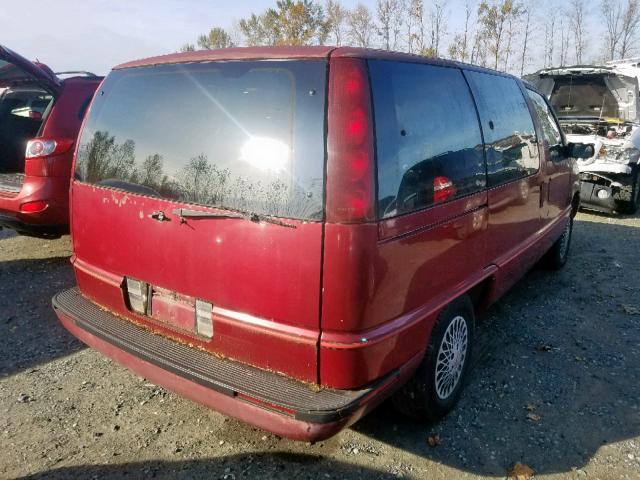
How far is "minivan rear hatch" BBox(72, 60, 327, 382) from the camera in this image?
1.93m

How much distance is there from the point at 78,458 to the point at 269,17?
37.0 m

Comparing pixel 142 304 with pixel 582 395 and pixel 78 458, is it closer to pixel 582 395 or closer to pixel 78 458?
pixel 78 458

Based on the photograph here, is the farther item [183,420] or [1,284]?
[1,284]

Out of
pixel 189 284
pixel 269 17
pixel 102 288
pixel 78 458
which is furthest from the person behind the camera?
pixel 269 17

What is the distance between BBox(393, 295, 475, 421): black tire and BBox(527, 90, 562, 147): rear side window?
2129mm

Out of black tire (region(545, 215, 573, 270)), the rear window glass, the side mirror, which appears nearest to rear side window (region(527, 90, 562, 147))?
the side mirror

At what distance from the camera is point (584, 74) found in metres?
8.70

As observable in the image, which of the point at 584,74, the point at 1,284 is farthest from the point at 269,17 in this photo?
the point at 1,284

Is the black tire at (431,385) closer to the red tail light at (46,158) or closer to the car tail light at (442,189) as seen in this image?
the car tail light at (442,189)

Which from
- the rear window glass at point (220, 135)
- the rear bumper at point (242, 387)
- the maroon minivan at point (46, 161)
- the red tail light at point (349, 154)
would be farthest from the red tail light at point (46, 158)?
the red tail light at point (349, 154)

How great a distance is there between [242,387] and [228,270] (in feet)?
1.58

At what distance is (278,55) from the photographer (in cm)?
206

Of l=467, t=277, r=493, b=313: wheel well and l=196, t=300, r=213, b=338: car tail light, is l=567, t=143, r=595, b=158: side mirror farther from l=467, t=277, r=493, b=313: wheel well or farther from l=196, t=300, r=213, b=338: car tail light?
l=196, t=300, r=213, b=338: car tail light

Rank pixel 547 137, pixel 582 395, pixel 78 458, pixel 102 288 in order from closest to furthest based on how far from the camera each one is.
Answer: pixel 78 458, pixel 102 288, pixel 582 395, pixel 547 137
